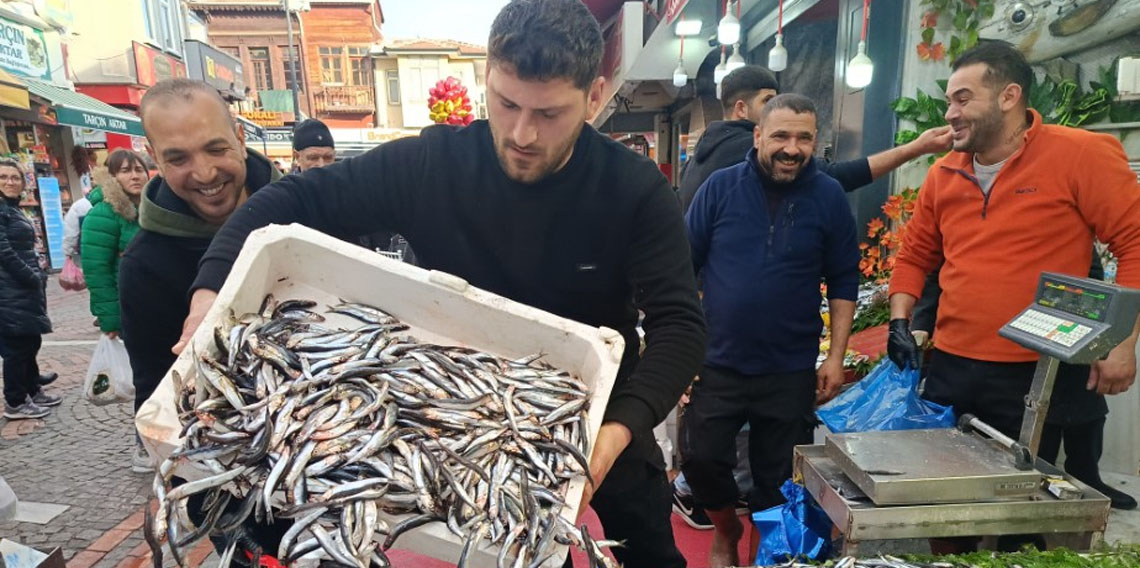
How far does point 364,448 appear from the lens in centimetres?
144

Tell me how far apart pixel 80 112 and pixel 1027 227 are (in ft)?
59.9

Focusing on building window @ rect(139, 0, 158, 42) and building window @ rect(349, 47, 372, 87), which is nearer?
building window @ rect(139, 0, 158, 42)

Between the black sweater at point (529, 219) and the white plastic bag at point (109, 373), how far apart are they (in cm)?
386

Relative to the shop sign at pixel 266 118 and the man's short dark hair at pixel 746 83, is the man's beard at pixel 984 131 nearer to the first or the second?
the man's short dark hair at pixel 746 83

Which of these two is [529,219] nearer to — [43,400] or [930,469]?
[930,469]

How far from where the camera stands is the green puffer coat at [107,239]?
443 centimetres

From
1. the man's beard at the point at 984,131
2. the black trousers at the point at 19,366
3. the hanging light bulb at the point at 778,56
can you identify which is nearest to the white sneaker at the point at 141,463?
the black trousers at the point at 19,366

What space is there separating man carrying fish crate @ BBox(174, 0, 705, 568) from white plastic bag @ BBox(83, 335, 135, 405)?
386 centimetres

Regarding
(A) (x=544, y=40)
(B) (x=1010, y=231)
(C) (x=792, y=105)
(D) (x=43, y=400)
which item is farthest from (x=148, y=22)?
(B) (x=1010, y=231)

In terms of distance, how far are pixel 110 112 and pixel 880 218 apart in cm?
1857

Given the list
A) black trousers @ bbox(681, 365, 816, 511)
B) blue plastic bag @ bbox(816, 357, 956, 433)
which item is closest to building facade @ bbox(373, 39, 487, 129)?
black trousers @ bbox(681, 365, 816, 511)

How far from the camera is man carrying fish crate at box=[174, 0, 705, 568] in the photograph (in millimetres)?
1806

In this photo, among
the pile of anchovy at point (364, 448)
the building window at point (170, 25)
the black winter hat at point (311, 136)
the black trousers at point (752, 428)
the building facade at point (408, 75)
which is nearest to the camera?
the pile of anchovy at point (364, 448)

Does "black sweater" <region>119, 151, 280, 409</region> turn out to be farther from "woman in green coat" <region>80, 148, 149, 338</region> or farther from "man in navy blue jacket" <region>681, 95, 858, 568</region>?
"man in navy blue jacket" <region>681, 95, 858, 568</region>
